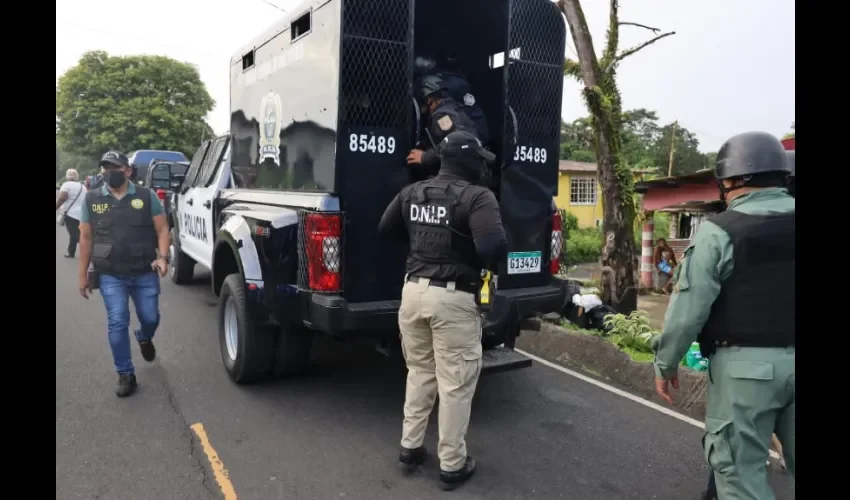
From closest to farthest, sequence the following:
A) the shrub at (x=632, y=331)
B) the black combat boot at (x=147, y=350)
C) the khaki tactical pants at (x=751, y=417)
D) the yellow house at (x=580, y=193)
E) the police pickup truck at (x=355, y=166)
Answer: the khaki tactical pants at (x=751, y=417)
the police pickup truck at (x=355, y=166)
the black combat boot at (x=147, y=350)
the shrub at (x=632, y=331)
the yellow house at (x=580, y=193)

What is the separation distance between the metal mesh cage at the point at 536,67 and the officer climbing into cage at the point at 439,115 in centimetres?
31

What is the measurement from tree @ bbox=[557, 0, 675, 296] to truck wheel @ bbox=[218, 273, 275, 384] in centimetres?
448

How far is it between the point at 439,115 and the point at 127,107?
45061 mm

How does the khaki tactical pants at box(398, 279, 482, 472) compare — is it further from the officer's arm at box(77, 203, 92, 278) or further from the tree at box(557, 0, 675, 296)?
the tree at box(557, 0, 675, 296)

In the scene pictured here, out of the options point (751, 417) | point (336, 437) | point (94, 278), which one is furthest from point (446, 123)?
point (94, 278)

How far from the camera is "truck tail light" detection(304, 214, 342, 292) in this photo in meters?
3.87

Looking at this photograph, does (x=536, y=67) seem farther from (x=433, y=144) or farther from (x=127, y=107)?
(x=127, y=107)

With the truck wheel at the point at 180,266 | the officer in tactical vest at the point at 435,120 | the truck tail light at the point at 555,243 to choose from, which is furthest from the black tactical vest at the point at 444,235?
the truck wheel at the point at 180,266

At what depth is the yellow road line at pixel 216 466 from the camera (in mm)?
3329

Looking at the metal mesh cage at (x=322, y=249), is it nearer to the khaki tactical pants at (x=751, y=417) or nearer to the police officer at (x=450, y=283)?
the police officer at (x=450, y=283)

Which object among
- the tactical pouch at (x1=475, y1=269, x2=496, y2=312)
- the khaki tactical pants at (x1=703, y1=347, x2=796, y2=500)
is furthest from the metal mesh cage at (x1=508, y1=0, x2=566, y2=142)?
the khaki tactical pants at (x1=703, y1=347, x2=796, y2=500)
